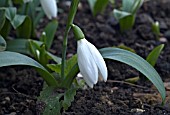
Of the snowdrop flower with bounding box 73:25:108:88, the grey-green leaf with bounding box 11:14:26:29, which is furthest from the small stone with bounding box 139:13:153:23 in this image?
the snowdrop flower with bounding box 73:25:108:88

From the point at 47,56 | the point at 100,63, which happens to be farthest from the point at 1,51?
the point at 100,63

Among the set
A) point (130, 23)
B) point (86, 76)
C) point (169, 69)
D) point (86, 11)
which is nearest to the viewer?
point (86, 76)

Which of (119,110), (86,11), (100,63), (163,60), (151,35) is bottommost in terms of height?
(119,110)

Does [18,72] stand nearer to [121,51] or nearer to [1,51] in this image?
[1,51]

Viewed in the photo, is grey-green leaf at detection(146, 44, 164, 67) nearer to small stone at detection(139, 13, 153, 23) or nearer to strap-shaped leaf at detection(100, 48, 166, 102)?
strap-shaped leaf at detection(100, 48, 166, 102)

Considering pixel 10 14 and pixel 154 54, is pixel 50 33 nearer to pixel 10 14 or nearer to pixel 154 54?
pixel 10 14

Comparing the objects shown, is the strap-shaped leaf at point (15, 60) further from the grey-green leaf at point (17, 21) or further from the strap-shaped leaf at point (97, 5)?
the strap-shaped leaf at point (97, 5)

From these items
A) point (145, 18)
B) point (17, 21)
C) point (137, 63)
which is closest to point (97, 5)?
point (145, 18)

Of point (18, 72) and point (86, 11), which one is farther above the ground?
point (86, 11)
